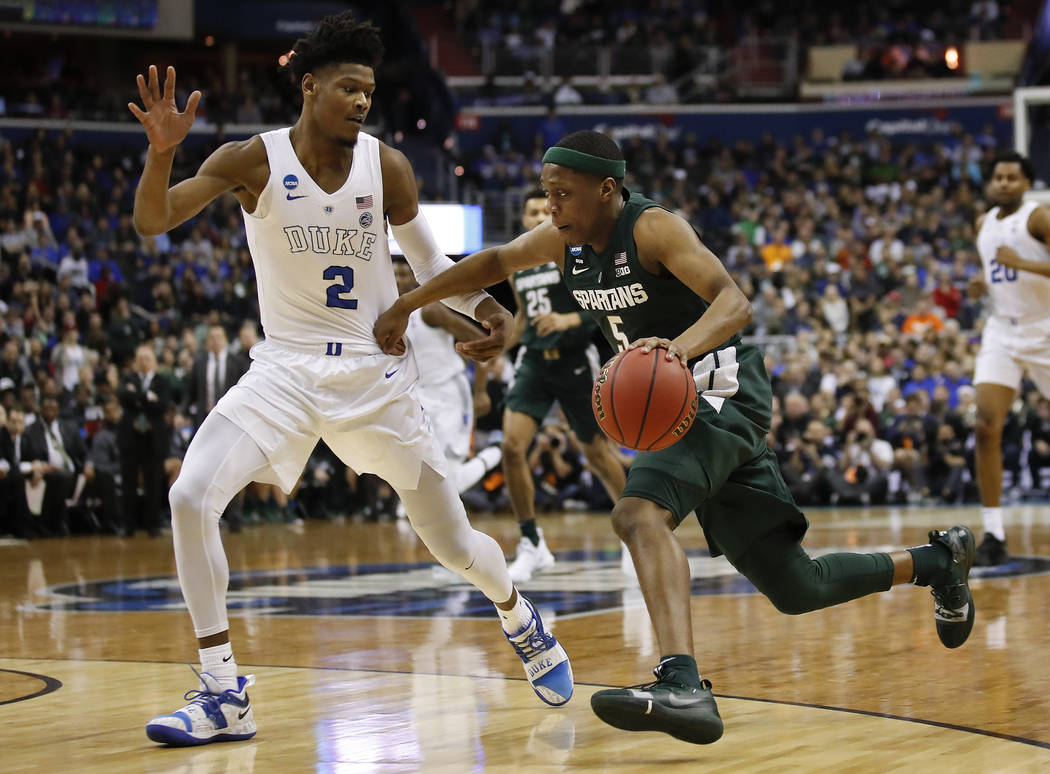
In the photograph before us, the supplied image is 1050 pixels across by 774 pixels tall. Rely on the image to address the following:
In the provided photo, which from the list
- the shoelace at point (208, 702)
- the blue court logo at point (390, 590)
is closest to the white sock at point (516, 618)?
the shoelace at point (208, 702)

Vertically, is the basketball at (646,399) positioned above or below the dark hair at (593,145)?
below

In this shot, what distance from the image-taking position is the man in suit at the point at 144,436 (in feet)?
43.8

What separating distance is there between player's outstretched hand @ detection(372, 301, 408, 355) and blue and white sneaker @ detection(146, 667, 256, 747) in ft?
4.01

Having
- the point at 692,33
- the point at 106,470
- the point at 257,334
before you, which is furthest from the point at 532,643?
the point at 692,33

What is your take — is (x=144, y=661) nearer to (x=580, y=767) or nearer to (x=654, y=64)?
(x=580, y=767)

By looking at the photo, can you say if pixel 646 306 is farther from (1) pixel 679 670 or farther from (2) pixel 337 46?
(2) pixel 337 46

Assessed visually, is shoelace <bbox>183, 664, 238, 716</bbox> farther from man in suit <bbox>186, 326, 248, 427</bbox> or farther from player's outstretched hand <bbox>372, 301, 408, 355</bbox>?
man in suit <bbox>186, 326, 248, 427</bbox>

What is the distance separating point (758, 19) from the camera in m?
33.5

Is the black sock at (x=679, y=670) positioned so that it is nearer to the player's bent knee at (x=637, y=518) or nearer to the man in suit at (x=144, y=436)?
the player's bent knee at (x=637, y=518)

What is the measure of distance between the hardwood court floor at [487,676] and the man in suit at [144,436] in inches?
158

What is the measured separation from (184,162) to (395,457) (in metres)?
20.9

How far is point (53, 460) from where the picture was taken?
13453mm

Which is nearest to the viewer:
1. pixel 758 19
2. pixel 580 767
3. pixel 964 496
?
pixel 580 767

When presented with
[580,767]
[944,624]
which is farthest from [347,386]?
[944,624]
